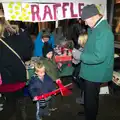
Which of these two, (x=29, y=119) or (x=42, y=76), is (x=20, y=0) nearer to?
(x=42, y=76)

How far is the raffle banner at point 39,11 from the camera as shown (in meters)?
4.02

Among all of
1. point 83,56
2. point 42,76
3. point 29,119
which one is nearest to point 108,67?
point 83,56

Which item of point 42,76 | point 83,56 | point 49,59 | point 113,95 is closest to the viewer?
point 83,56

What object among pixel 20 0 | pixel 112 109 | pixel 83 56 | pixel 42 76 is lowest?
pixel 112 109

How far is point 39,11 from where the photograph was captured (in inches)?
164

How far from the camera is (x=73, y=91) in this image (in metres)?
Answer: 5.29

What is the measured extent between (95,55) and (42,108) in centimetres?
165

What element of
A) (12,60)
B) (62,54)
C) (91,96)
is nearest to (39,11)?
(62,54)

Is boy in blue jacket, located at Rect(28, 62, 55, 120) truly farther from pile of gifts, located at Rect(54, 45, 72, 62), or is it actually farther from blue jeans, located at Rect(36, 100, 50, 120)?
pile of gifts, located at Rect(54, 45, 72, 62)

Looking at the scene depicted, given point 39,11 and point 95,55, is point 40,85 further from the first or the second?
point 39,11

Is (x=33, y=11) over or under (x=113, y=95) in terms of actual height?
over

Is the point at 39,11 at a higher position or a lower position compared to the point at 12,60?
higher

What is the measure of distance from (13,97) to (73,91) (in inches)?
87.4

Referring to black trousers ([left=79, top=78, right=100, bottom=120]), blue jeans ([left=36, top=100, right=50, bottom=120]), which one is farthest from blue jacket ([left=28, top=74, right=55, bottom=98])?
black trousers ([left=79, top=78, right=100, bottom=120])
